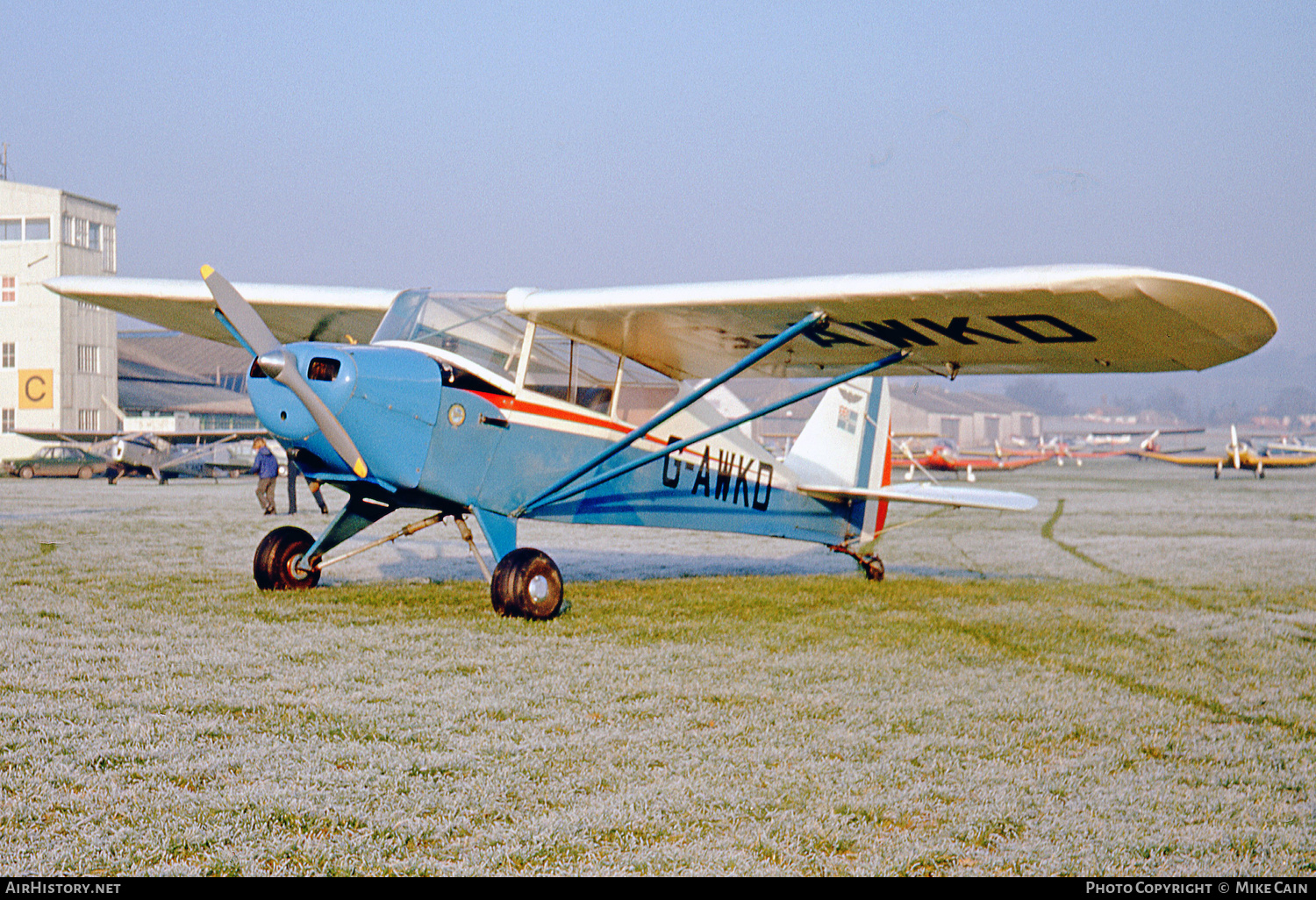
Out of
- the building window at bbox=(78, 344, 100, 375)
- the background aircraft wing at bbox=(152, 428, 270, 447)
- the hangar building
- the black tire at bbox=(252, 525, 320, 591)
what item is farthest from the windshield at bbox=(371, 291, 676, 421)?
the building window at bbox=(78, 344, 100, 375)

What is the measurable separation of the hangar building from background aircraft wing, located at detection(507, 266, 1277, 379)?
147 ft

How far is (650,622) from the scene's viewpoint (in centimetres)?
673

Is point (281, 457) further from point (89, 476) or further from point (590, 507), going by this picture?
point (590, 507)

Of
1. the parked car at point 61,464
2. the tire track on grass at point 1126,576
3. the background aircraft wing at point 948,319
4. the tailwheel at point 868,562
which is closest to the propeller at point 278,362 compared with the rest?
the background aircraft wing at point 948,319

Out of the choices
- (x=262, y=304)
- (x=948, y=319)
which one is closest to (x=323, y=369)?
(x=262, y=304)

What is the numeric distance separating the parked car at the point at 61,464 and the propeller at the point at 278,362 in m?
34.2

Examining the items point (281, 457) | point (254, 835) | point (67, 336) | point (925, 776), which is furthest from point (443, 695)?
point (67, 336)

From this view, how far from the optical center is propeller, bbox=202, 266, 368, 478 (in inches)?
226

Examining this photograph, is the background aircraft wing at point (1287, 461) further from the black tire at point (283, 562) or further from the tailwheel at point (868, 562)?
the black tire at point (283, 562)

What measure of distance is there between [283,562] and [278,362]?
96.6 inches

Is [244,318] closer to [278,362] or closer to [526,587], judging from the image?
[278,362]

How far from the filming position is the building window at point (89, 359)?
45125 mm

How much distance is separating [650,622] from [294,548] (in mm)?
3078

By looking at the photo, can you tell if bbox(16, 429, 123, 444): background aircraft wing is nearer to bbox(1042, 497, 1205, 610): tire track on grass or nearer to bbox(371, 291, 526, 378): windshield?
bbox(1042, 497, 1205, 610): tire track on grass
